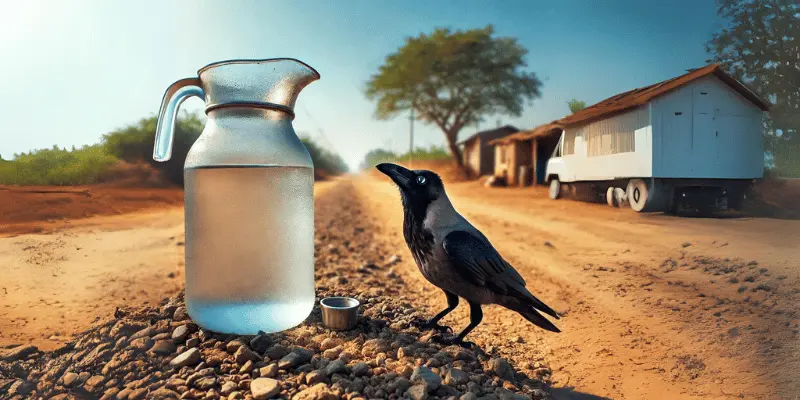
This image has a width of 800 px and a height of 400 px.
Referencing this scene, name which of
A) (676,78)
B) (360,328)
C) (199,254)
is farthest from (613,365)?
(199,254)

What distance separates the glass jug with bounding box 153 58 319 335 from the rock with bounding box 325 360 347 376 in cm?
42

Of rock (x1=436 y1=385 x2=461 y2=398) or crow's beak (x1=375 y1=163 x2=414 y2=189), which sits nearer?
rock (x1=436 y1=385 x2=461 y2=398)

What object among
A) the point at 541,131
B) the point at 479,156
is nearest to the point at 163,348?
the point at 541,131

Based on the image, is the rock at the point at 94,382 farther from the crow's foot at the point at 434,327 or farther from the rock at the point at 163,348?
the crow's foot at the point at 434,327

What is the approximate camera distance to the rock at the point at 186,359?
1.60m

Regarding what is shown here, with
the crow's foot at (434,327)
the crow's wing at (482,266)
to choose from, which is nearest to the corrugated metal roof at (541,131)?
the crow's wing at (482,266)

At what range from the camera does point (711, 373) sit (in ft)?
5.46

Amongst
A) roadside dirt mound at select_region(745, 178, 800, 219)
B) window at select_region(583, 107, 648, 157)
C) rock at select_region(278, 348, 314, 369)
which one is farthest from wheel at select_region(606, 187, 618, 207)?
rock at select_region(278, 348, 314, 369)

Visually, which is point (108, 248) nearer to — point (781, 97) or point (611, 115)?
point (611, 115)

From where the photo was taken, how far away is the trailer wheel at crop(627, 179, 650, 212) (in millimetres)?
2092

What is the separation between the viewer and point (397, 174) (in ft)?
5.26

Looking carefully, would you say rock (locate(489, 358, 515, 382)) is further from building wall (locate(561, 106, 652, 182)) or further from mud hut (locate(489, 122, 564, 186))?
mud hut (locate(489, 122, 564, 186))

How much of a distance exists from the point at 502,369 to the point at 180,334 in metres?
1.25

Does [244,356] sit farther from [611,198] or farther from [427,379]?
[611,198]
